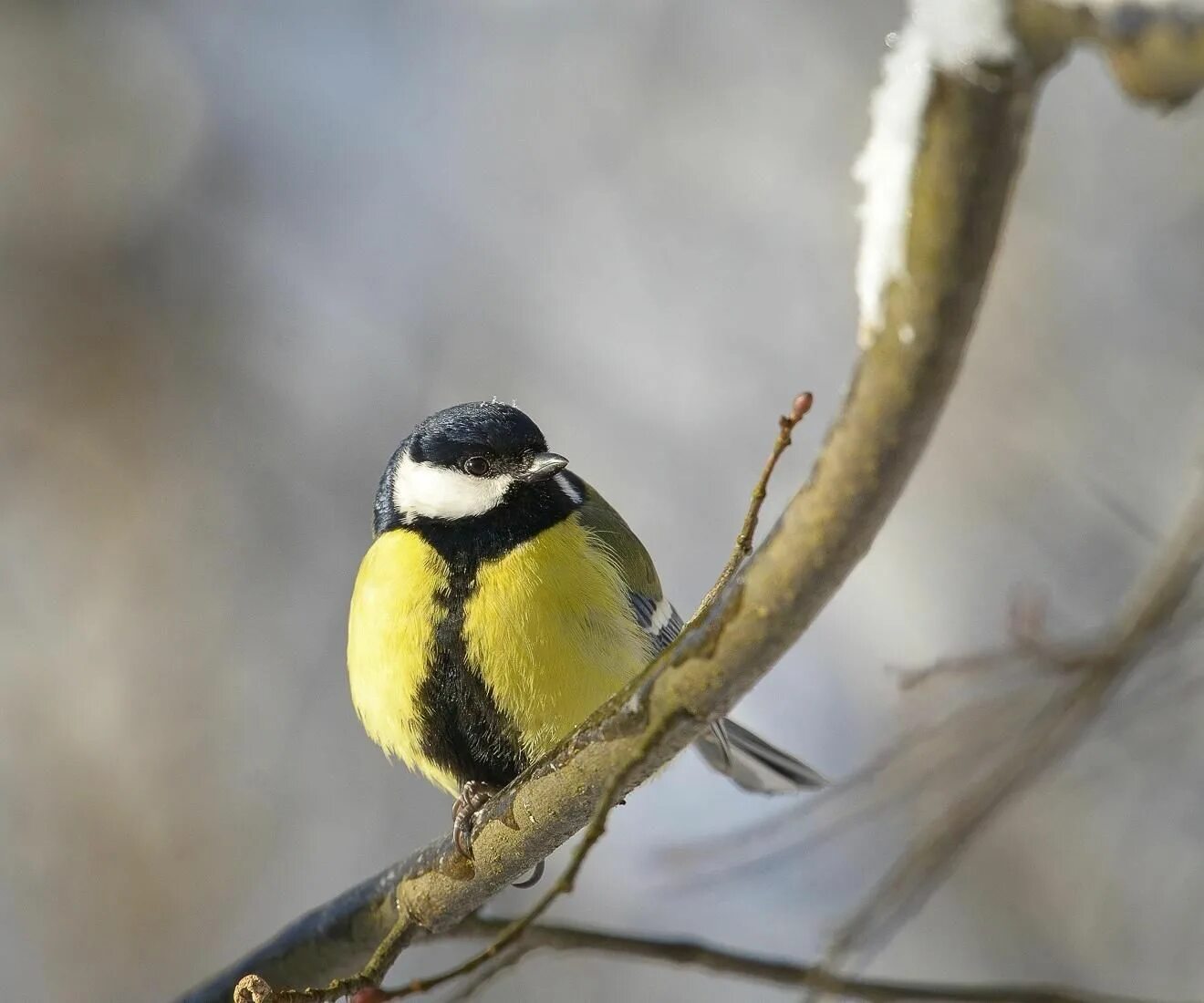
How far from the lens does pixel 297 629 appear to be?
4.75m

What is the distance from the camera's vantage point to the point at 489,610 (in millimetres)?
2086

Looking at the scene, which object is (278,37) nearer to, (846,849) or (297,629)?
(297,629)

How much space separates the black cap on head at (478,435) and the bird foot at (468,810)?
60 centimetres

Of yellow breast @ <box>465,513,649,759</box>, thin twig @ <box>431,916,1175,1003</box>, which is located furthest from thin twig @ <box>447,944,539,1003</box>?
yellow breast @ <box>465,513,649,759</box>

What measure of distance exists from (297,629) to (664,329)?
5.83ft

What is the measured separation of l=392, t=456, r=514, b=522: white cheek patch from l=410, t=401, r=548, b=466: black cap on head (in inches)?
1.1

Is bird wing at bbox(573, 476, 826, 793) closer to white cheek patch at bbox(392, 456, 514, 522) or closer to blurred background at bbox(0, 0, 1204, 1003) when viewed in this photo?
white cheek patch at bbox(392, 456, 514, 522)

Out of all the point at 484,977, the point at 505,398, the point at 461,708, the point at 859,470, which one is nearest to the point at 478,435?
the point at 461,708

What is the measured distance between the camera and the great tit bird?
6.86 ft

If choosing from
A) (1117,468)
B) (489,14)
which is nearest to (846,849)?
(1117,468)

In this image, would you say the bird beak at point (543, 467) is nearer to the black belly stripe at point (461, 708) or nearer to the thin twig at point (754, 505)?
the black belly stripe at point (461, 708)

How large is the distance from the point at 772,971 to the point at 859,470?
1066 millimetres

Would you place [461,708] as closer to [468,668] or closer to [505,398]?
[468,668]

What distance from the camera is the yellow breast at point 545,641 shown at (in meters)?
2.08
